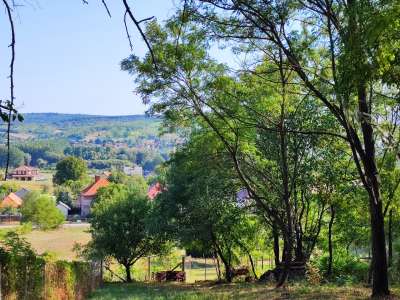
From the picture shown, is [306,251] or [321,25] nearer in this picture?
[321,25]

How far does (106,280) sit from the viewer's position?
3106cm

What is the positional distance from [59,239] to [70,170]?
58348 mm

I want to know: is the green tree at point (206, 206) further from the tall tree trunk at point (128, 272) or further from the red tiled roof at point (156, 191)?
the tall tree trunk at point (128, 272)

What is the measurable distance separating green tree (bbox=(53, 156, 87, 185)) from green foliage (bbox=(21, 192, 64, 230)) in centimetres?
4049

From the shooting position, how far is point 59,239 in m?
62.9

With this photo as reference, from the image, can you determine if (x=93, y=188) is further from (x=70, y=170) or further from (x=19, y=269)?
(x=19, y=269)

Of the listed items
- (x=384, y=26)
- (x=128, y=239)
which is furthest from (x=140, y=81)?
(x=128, y=239)

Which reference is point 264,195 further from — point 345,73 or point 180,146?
point 345,73

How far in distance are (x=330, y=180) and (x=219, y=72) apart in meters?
Answer: 7.35

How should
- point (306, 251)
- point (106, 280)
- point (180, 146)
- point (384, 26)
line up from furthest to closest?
point (106, 280), point (180, 146), point (306, 251), point (384, 26)

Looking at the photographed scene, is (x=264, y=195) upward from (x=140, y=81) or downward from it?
downward

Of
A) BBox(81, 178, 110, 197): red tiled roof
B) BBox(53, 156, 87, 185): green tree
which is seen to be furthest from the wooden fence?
BBox(53, 156, 87, 185): green tree

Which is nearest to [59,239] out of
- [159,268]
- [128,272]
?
[159,268]

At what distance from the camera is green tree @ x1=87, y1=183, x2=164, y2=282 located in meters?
32.2
